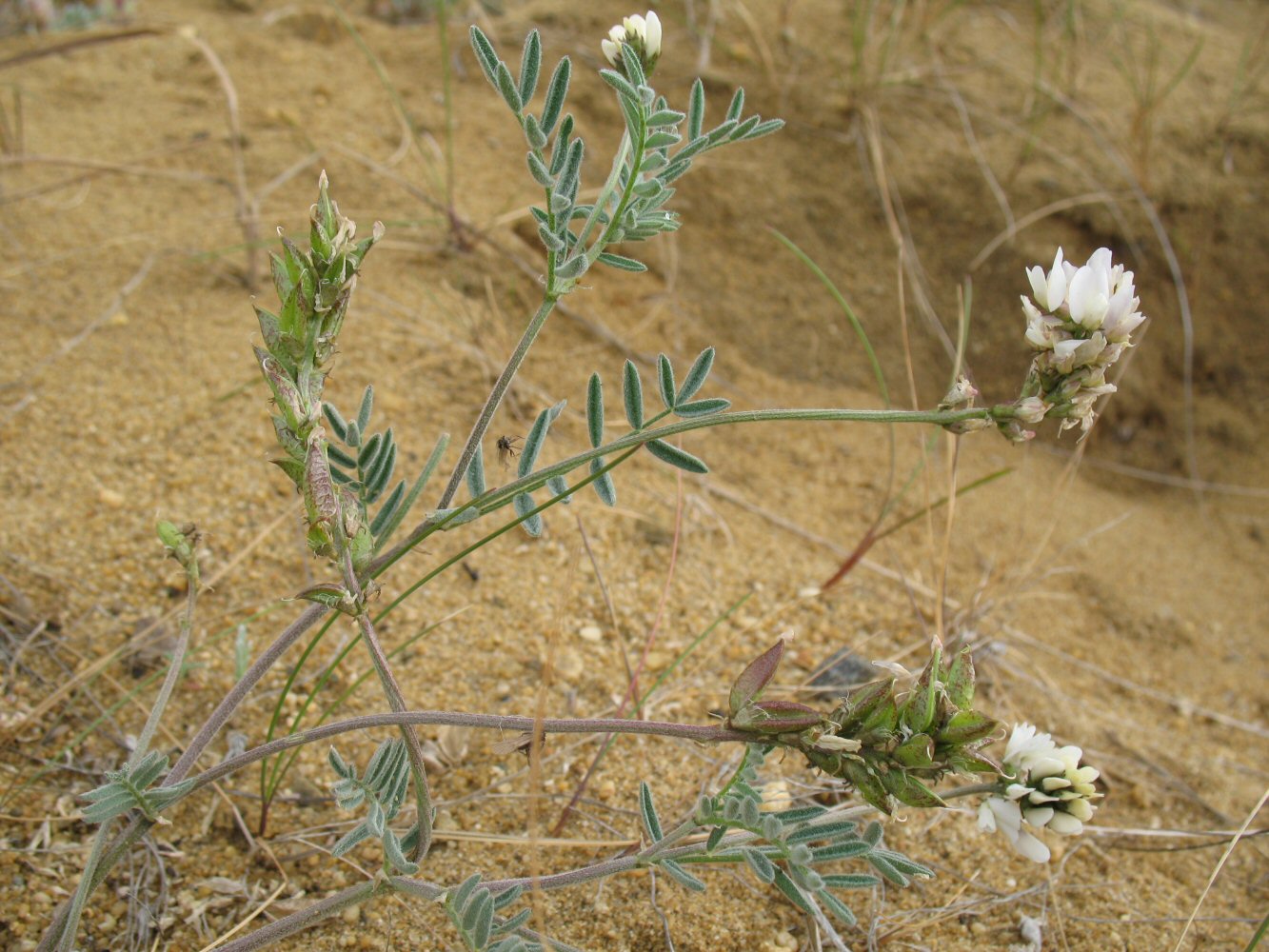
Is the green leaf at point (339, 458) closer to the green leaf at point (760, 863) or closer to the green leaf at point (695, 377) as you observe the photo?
the green leaf at point (695, 377)

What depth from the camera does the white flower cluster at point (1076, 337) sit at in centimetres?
113

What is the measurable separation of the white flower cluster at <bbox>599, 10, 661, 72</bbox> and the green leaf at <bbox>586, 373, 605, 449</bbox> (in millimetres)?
398

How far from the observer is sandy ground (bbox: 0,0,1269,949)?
164cm

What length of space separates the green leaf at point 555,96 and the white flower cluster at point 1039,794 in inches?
36.0

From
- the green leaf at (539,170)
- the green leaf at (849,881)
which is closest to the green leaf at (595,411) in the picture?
the green leaf at (539,170)

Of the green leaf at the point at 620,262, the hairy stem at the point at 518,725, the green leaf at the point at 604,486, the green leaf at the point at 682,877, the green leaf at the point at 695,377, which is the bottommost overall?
the green leaf at the point at 682,877

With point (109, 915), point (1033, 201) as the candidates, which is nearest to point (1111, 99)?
point (1033, 201)

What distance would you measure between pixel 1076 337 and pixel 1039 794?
49 centimetres

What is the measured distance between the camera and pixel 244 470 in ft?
7.04

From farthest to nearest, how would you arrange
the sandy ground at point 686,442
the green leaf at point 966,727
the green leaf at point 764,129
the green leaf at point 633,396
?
the sandy ground at point 686,442 < the green leaf at point 633,396 < the green leaf at point 764,129 < the green leaf at point 966,727

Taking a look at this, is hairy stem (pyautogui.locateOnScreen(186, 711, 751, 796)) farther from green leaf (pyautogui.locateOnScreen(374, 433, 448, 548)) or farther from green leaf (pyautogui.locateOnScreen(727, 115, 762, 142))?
green leaf (pyautogui.locateOnScreen(727, 115, 762, 142))

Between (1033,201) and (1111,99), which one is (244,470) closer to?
(1033,201)

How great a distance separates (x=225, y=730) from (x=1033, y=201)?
107 inches

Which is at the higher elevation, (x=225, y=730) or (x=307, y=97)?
(x=307, y=97)
